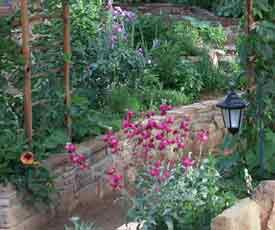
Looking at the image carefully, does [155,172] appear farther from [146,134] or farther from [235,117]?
[235,117]

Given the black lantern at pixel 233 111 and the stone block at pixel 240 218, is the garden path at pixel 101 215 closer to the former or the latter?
the black lantern at pixel 233 111

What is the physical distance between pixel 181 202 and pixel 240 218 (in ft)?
1.56

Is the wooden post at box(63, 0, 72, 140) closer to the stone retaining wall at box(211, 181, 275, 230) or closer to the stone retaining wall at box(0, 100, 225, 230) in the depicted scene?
the stone retaining wall at box(0, 100, 225, 230)

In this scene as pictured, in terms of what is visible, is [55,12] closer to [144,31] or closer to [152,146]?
[152,146]

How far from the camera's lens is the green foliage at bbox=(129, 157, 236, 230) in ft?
11.7

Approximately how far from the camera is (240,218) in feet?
10.6

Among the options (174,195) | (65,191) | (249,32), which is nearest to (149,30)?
(65,191)

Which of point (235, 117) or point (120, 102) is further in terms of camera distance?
point (120, 102)

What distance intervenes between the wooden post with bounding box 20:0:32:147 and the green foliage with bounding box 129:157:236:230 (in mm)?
1339

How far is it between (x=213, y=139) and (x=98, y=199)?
5.45 feet

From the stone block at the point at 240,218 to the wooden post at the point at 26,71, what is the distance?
1937 mm

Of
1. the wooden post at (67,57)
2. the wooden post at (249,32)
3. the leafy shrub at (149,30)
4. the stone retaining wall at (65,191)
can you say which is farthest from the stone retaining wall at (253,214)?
the leafy shrub at (149,30)

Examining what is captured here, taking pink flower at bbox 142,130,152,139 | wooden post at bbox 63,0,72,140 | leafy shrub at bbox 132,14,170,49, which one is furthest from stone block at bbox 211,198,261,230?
leafy shrub at bbox 132,14,170,49

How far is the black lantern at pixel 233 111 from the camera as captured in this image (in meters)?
4.22
